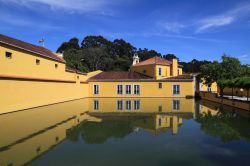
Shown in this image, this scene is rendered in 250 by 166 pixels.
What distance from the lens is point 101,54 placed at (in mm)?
67062

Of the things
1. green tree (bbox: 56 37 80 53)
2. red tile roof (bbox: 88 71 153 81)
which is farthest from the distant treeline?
red tile roof (bbox: 88 71 153 81)

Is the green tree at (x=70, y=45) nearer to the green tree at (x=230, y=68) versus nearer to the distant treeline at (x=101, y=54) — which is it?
the distant treeline at (x=101, y=54)

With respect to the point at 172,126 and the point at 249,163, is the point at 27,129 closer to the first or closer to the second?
the point at 172,126

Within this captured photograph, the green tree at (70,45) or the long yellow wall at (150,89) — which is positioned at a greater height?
the green tree at (70,45)

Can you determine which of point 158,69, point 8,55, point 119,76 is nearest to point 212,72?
point 158,69

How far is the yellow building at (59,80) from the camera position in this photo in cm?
1727

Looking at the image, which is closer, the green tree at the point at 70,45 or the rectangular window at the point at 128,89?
the rectangular window at the point at 128,89

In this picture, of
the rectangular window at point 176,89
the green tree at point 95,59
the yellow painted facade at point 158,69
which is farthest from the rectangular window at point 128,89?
the green tree at point 95,59

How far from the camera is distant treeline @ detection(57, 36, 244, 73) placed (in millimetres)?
58725

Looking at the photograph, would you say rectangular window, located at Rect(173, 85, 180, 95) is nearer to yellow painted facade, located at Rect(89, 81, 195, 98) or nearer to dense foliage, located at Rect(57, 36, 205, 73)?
yellow painted facade, located at Rect(89, 81, 195, 98)

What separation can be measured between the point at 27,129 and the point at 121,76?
2592 cm

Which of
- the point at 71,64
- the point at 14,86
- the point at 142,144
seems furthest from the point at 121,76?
the point at 142,144

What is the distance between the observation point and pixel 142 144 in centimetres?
886

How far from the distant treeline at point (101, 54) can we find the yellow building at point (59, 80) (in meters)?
15.7
